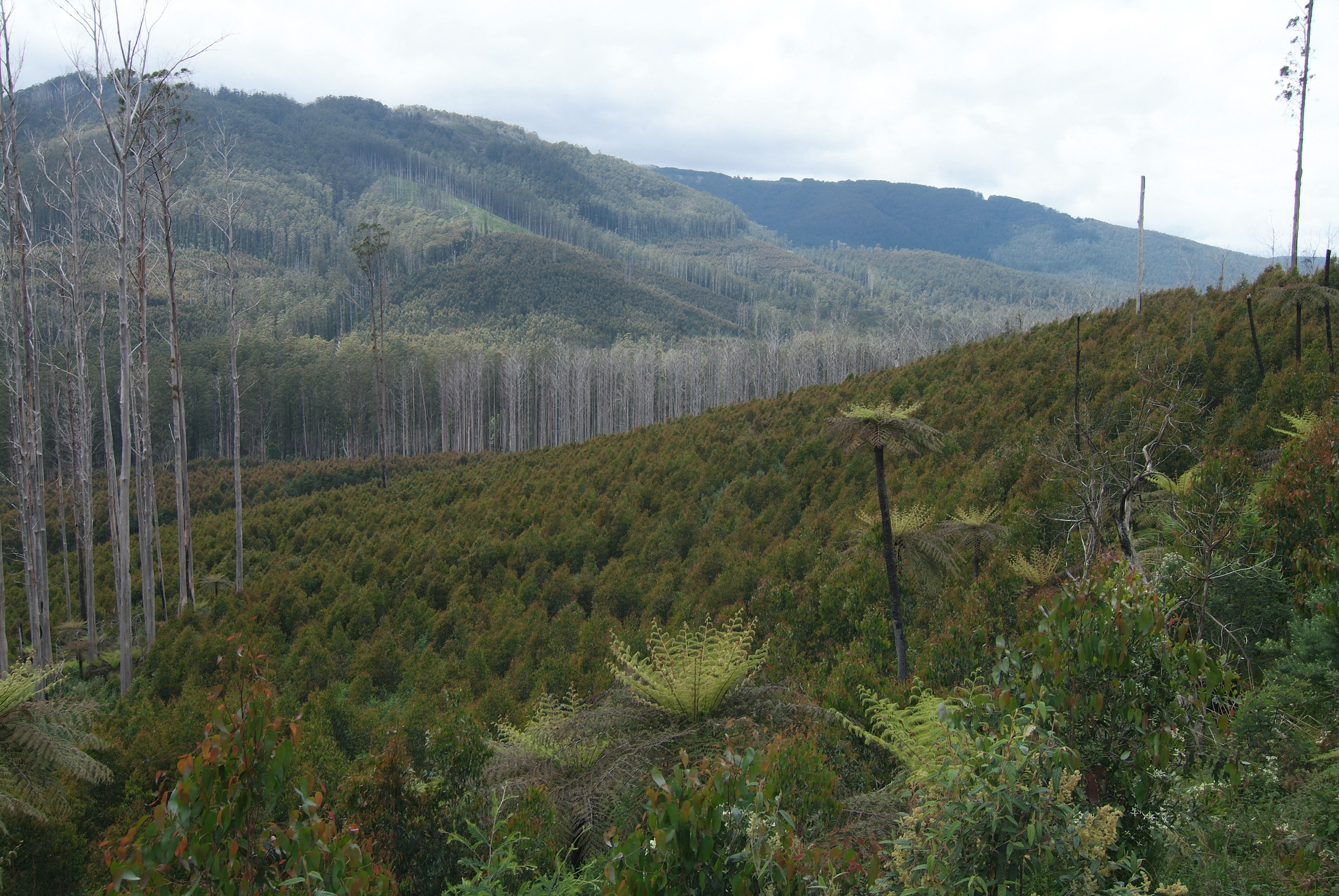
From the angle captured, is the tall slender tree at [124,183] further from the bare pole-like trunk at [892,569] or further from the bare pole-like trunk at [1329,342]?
the bare pole-like trunk at [1329,342]

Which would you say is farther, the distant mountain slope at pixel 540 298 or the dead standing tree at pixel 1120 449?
the distant mountain slope at pixel 540 298

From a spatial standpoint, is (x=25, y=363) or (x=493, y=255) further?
(x=493, y=255)

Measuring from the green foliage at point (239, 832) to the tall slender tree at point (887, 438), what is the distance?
17.2 ft

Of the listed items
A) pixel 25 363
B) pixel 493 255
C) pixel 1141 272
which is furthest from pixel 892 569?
pixel 493 255

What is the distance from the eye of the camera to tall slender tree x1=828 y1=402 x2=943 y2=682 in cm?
645

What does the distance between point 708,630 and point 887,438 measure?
2625 mm

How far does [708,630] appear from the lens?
6.64 metres

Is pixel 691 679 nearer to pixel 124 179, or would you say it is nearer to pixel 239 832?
pixel 239 832

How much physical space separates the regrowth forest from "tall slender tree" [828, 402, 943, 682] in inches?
2.5

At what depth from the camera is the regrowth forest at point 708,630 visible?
7.70 feet

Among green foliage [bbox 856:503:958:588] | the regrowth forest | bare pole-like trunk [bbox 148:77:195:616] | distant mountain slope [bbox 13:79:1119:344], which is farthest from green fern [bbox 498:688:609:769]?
distant mountain slope [bbox 13:79:1119:344]

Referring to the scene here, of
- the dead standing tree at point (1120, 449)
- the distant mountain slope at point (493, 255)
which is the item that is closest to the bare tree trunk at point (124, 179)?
the dead standing tree at point (1120, 449)

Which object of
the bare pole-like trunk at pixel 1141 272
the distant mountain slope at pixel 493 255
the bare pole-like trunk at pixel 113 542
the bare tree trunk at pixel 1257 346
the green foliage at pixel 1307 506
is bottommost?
the bare pole-like trunk at pixel 113 542

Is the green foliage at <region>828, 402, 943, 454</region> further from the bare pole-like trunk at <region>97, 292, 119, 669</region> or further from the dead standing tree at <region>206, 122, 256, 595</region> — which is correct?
the dead standing tree at <region>206, 122, 256, 595</region>
